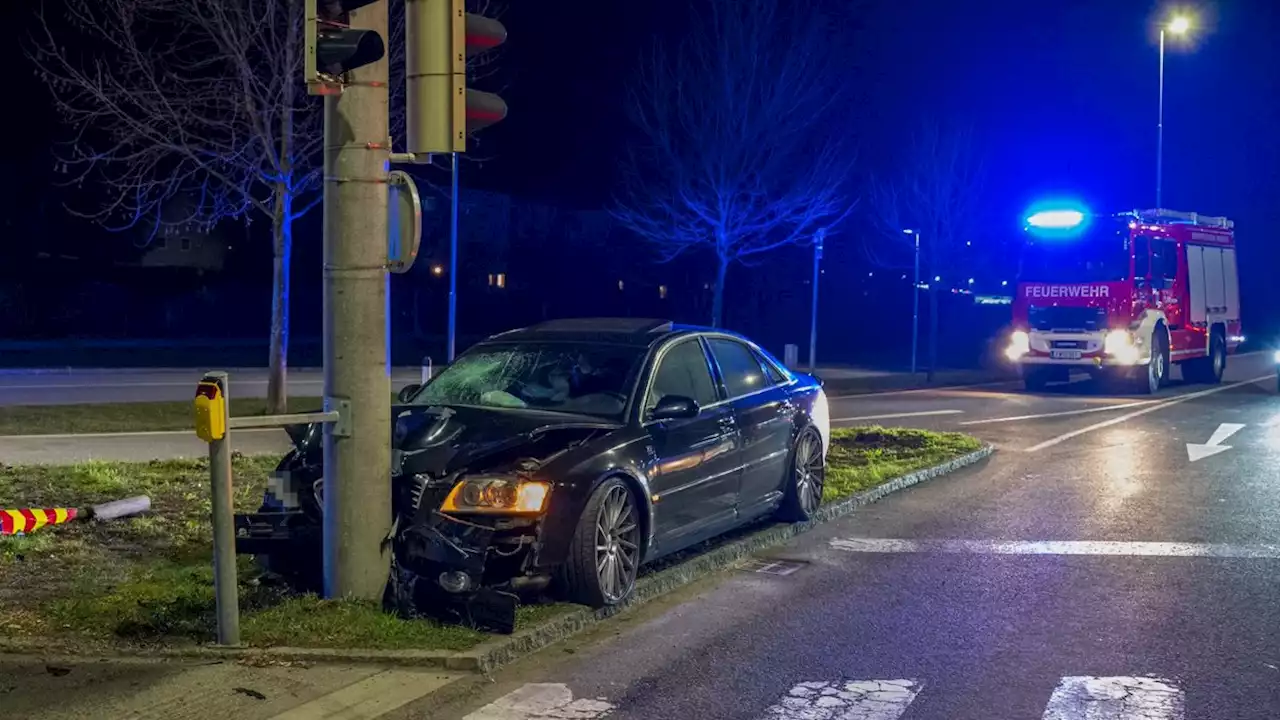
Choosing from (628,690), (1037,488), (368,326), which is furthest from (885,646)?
(1037,488)

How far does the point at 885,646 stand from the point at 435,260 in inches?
2016

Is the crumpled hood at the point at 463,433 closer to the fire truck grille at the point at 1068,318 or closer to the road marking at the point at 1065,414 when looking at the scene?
the road marking at the point at 1065,414

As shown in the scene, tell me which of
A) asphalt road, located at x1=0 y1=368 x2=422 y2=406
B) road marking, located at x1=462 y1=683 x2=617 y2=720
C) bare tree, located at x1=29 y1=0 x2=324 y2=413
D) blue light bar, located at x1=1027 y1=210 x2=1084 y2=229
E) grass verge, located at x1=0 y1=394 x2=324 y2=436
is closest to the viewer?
road marking, located at x1=462 y1=683 x2=617 y2=720

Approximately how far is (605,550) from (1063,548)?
378 cm

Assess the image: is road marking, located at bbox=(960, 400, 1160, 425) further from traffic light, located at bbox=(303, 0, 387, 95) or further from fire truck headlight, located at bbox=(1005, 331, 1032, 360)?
traffic light, located at bbox=(303, 0, 387, 95)

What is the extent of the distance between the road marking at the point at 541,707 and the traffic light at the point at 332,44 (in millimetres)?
3096

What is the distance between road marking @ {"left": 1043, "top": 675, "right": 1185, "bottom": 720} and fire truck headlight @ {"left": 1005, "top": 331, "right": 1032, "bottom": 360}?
1877 cm

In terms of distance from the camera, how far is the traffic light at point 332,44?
605cm

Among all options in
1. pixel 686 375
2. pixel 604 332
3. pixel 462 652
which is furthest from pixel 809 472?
pixel 462 652

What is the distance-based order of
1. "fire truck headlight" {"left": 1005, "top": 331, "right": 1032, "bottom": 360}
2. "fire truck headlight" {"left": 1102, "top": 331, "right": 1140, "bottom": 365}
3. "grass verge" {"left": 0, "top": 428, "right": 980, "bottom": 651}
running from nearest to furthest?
1. "grass verge" {"left": 0, "top": 428, "right": 980, "bottom": 651}
2. "fire truck headlight" {"left": 1102, "top": 331, "right": 1140, "bottom": 365}
3. "fire truck headlight" {"left": 1005, "top": 331, "right": 1032, "bottom": 360}

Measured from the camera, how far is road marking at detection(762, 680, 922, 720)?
16.9ft

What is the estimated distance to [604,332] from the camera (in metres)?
8.19

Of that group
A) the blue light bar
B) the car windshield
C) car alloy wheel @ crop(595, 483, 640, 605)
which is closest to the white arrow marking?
the blue light bar

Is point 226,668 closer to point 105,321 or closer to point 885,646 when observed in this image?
point 885,646
